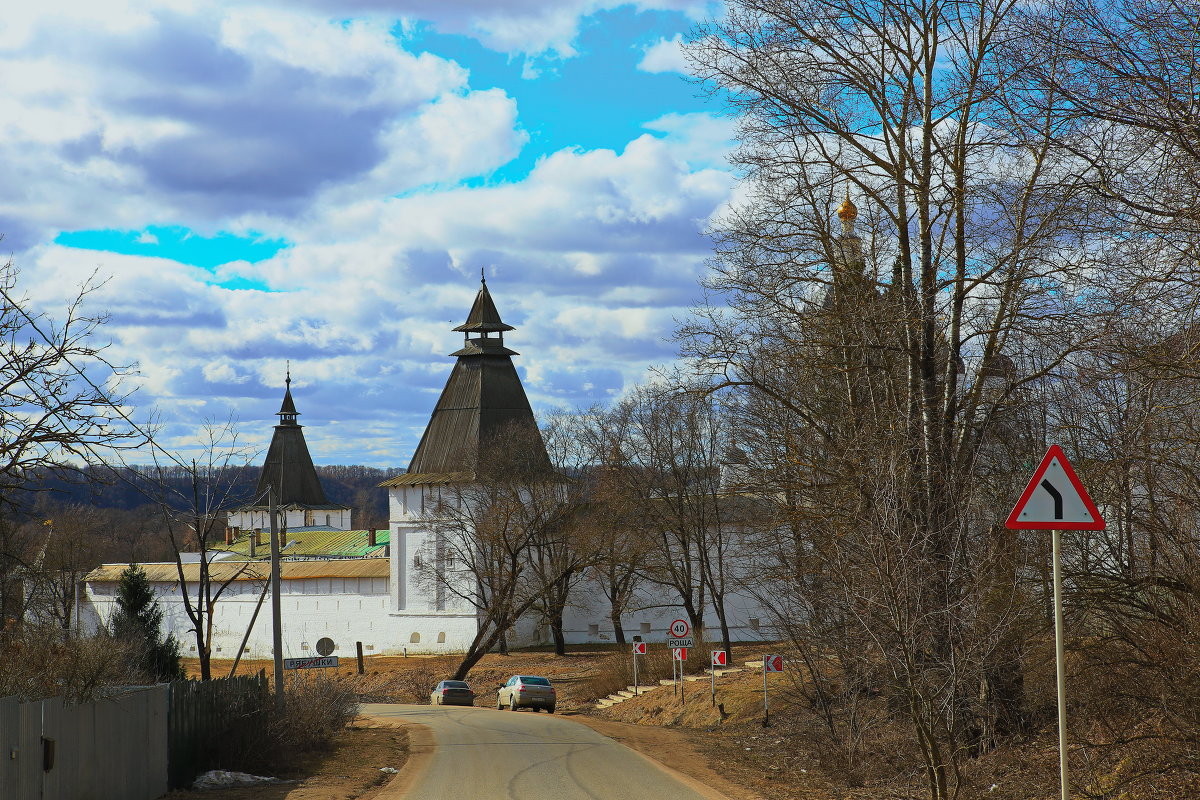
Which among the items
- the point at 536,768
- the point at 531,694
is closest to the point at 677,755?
the point at 536,768

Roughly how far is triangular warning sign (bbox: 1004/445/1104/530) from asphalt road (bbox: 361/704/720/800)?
797 centimetres

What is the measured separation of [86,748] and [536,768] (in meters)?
7.22

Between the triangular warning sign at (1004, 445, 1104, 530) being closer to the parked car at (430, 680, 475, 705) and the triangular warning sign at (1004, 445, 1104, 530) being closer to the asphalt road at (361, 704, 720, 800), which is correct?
the asphalt road at (361, 704, 720, 800)

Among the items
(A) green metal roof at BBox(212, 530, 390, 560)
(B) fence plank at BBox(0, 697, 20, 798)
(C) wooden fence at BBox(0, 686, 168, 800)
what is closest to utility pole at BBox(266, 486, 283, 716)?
(C) wooden fence at BBox(0, 686, 168, 800)

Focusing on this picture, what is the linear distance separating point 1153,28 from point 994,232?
→ 810cm

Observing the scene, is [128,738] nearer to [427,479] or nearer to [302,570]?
[427,479]

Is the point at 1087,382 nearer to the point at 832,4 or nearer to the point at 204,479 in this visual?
the point at 832,4

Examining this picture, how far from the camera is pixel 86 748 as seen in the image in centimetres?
1347

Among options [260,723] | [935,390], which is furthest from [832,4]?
[260,723]

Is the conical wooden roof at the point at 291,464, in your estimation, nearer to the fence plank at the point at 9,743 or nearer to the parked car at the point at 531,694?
the parked car at the point at 531,694

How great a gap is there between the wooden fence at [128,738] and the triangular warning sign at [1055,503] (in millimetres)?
9779

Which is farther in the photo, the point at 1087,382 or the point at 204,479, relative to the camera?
the point at 204,479

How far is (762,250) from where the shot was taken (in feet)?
63.4

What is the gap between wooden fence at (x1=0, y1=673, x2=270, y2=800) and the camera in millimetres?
11828
